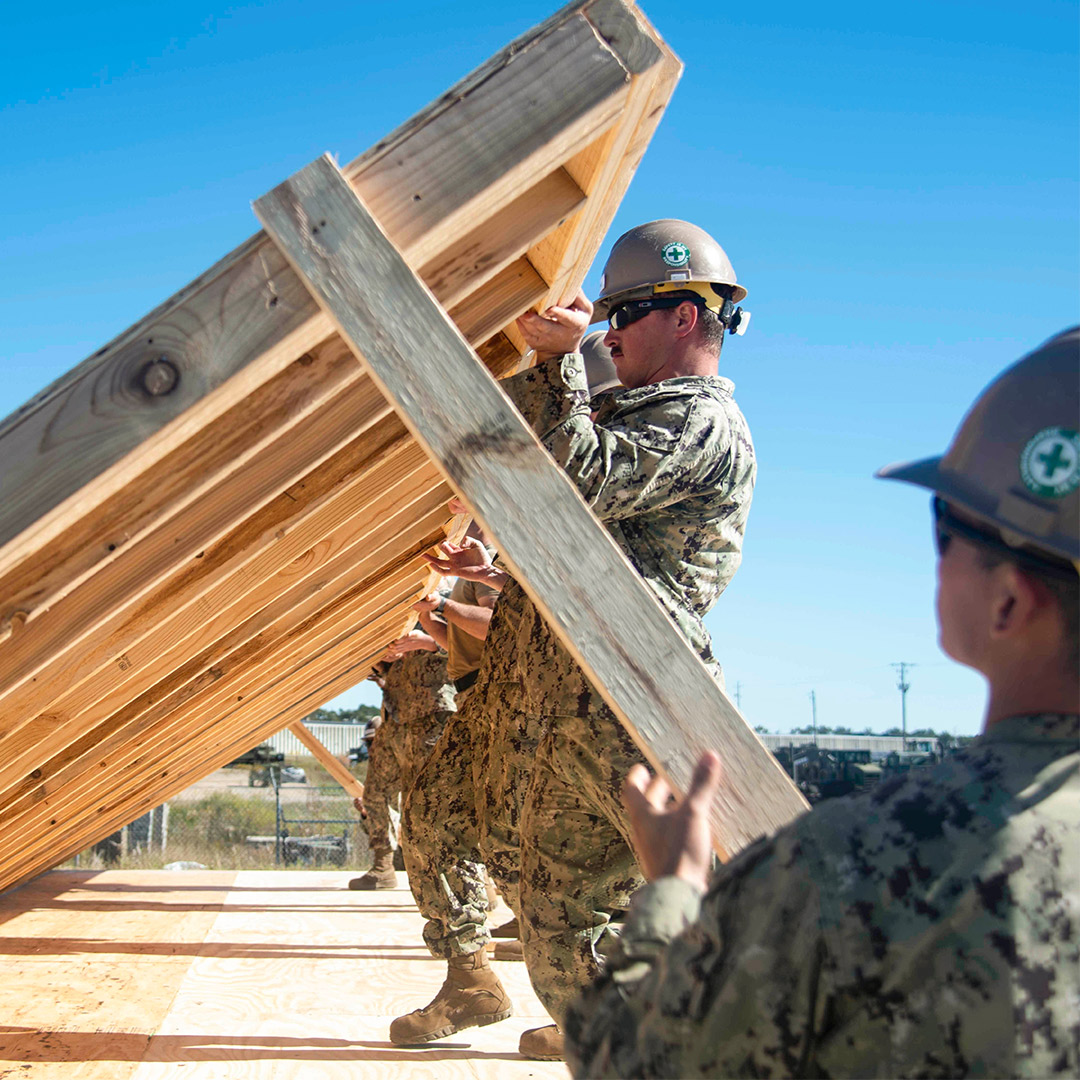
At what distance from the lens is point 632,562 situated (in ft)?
8.63

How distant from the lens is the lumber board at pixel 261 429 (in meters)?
1.71

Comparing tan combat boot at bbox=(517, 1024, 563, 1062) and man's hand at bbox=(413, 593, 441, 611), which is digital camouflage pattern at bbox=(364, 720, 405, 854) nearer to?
man's hand at bbox=(413, 593, 441, 611)

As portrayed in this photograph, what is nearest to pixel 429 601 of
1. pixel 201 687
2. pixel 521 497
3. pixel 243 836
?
pixel 201 687

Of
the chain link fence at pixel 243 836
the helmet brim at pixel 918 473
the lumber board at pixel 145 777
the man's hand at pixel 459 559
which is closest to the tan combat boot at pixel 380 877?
the lumber board at pixel 145 777

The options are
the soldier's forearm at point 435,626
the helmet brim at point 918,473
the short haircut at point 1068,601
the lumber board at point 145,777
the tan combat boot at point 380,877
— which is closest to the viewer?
the short haircut at point 1068,601

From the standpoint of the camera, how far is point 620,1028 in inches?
45.6

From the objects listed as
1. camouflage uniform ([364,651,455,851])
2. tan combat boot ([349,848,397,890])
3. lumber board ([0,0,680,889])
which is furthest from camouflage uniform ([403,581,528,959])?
tan combat boot ([349,848,397,890])

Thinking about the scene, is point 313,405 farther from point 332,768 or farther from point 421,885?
point 332,768

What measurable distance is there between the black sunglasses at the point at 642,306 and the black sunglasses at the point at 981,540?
1684 millimetres

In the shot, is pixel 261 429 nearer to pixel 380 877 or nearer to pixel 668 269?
pixel 668 269

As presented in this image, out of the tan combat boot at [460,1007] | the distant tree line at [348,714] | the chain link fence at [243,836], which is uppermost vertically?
the distant tree line at [348,714]

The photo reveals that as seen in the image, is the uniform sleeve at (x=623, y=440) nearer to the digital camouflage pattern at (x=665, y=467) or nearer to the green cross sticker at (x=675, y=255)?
the digital camouflage pattern at (x=665, y=467)

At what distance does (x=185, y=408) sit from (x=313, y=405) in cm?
55

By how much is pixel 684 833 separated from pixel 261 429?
4.30 ft
